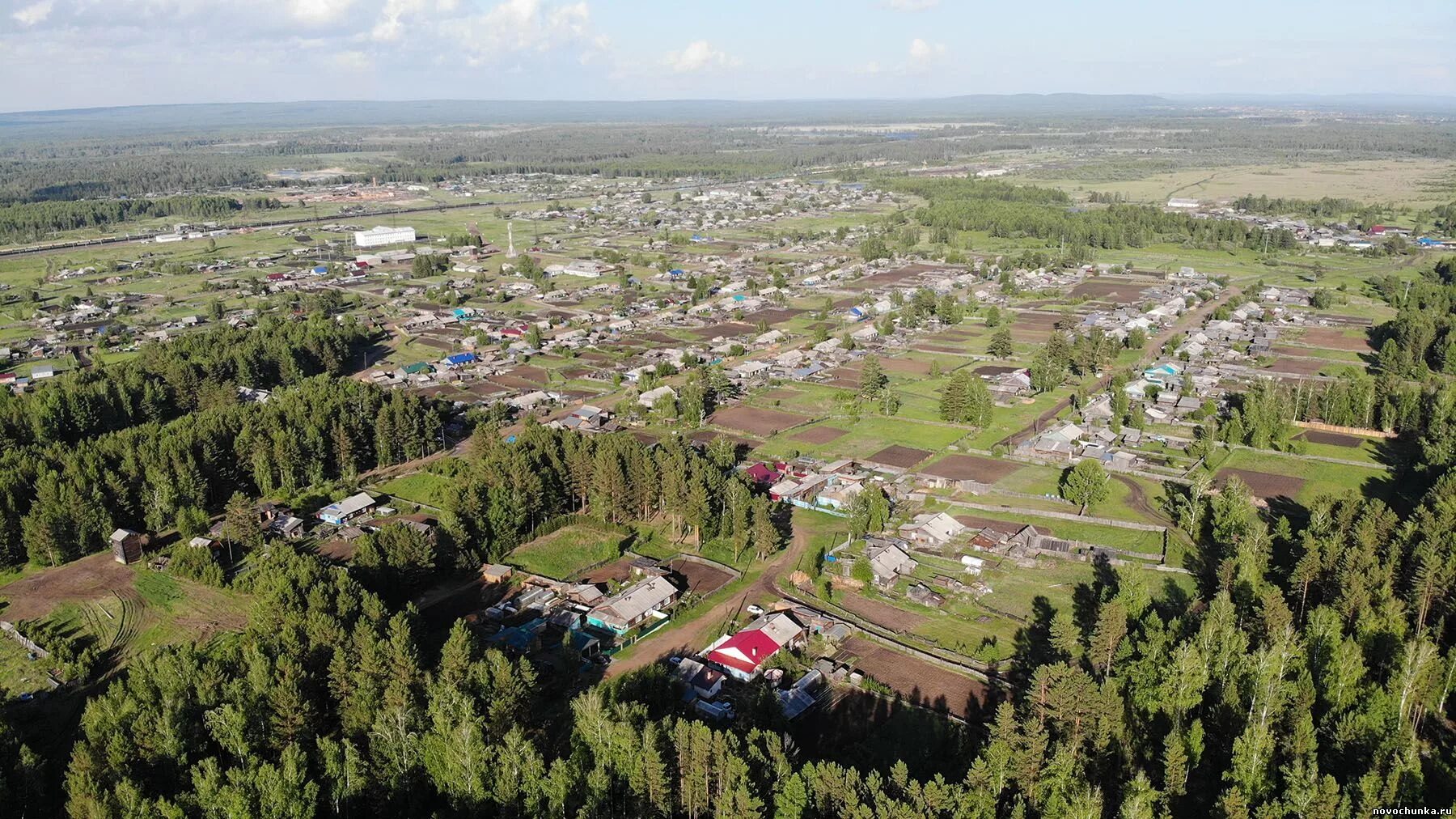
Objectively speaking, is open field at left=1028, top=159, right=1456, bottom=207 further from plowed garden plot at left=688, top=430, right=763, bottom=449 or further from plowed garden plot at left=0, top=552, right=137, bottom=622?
plowed garden plot at left=0, top=552, right=137, bottom=622

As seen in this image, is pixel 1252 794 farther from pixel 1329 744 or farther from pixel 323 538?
pixel 323 538

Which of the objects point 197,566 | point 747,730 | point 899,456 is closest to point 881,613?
point 747,730

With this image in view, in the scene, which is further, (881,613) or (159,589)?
(159,589)

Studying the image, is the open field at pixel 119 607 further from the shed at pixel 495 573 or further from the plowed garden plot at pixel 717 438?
the plowed garden plot at pixel 717 438

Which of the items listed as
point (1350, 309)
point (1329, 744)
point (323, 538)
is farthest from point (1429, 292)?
point (323, 538)

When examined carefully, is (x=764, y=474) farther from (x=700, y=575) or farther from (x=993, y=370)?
(x=993, y=370)

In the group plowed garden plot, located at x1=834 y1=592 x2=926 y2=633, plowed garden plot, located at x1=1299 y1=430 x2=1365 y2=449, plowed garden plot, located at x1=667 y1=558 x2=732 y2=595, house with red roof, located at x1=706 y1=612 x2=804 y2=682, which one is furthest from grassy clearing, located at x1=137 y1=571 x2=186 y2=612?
plowed garden plot, located at x1=1299 y1=430 x2=1365 y2=449

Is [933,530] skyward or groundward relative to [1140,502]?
skyward
